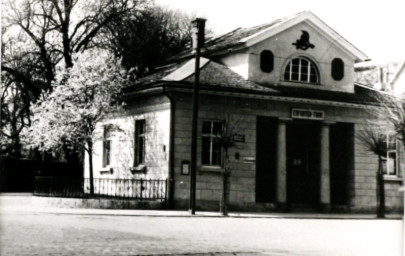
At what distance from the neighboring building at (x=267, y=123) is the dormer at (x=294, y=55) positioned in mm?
36

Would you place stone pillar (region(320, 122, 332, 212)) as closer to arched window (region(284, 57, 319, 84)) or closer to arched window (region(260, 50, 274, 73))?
arched window (region(284, 57, 319, 84))

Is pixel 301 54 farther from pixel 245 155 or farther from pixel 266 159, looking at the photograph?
pixel 245 155

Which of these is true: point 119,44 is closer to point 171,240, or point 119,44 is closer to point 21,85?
point 21,85

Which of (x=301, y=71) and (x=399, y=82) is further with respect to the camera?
(x=301, y=71)

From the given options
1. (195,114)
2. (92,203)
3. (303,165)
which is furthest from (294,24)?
(92,203)

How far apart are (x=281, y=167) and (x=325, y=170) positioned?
A: 5.57 feet

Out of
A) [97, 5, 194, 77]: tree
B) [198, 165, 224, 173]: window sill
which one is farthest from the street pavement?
[97, 5, 194, 77]: tree

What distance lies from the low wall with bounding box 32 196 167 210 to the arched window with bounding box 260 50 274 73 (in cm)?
628

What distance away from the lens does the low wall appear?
751 inches

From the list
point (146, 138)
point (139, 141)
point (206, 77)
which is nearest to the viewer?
point (206, 77)

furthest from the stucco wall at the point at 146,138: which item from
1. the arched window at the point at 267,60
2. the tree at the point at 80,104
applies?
the arched window at the point at 267,60

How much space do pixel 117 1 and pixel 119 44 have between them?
272 centimetres

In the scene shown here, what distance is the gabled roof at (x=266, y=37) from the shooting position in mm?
21562

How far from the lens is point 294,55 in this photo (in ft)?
74.1
